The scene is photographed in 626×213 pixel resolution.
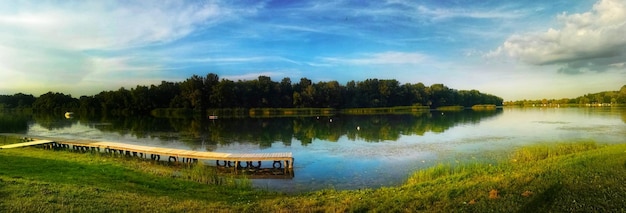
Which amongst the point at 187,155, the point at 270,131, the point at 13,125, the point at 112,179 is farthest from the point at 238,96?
the point at 112,179

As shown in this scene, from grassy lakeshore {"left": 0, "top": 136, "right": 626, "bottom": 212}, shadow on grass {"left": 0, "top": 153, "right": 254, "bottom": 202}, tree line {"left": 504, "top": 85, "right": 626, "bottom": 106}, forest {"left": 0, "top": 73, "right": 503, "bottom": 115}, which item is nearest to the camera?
grassy lakeshore {"left": 0, "top": 136, "right": 626, "bottom": 212}

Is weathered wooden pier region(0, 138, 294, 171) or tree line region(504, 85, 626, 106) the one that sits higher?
tree line region(504, 85, 626, 106)

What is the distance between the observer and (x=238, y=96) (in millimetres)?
120562

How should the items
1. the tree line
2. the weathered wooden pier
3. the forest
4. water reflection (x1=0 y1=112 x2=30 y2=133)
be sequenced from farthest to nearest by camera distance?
the tree line, the forest, water reflection (x1=0 y1=112 x2=30 y2=133), the weathered wooden pier

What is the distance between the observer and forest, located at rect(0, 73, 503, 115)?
117 meters

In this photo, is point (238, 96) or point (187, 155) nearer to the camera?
point (187, 155)

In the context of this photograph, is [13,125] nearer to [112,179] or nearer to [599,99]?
[112,179]

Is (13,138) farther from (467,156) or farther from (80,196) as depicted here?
(467,156)

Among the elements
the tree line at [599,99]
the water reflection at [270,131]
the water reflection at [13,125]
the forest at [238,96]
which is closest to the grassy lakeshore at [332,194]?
the water reflection at [270,131]

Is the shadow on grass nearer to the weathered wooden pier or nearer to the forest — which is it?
the weathered wooden pier

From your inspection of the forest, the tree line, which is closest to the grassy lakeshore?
the forest

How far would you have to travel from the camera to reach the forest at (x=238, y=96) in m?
117

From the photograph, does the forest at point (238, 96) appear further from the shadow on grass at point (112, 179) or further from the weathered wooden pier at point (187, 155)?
the shadow on grass at point (112, 179)

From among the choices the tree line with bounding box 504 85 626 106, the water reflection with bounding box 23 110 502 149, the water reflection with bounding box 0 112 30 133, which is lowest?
the water reflection with bounding box 23 110 502 149
